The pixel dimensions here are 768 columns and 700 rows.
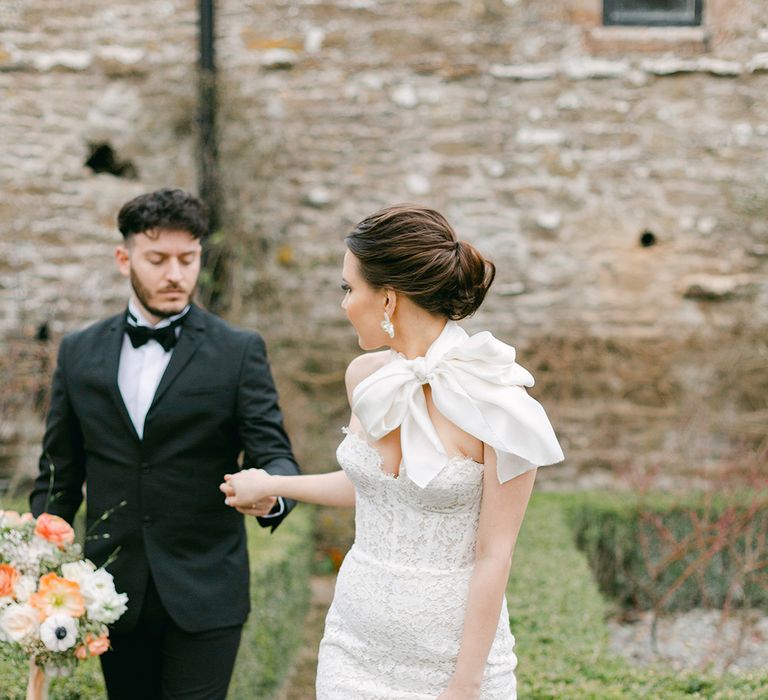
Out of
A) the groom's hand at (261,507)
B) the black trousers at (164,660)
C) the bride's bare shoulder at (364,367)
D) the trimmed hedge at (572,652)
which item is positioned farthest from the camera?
the trimmed hedge at (572,652)

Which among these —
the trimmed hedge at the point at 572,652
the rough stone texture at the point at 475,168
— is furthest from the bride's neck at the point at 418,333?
the rough stone texture at the point at 475,168

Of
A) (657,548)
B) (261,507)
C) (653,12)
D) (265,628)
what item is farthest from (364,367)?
(653,12)

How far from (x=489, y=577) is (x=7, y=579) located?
44.9 inches

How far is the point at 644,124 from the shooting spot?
22.6 feet

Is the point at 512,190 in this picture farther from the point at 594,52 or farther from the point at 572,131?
the point at 594,52

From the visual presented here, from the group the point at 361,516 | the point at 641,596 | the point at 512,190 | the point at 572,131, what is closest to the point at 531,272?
the point at 512,190

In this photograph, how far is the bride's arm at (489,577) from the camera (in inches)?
79.4

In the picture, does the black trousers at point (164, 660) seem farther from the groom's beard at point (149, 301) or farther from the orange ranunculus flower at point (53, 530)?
the groom's beard at point (149, 301)

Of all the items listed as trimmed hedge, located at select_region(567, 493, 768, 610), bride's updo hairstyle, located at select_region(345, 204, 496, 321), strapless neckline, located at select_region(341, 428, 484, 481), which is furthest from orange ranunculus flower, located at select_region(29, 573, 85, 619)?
trimmed hedge, located at select_region(567, 493, 768, 610)

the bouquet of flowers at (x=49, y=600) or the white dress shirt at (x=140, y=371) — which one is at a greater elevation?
the white dress shirt at (x=140, y=371)

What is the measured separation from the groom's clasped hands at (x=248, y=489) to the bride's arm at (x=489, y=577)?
71 centimetres

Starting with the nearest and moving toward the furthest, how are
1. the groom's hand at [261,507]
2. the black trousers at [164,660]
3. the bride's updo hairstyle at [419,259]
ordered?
1. the bride's updo hairstyle at [419,259]
2. the groom's hand at [261,507]
3. the black trousers at [164,660]

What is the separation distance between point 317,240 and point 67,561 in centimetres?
487

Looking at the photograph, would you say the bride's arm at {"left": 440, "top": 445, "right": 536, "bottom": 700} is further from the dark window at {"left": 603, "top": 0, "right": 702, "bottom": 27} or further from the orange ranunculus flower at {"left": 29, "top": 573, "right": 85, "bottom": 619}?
the dark window at {"left": 603, "top": 0, "right": 702, "bottom": 27}
